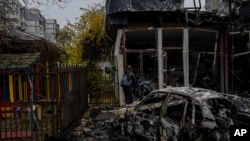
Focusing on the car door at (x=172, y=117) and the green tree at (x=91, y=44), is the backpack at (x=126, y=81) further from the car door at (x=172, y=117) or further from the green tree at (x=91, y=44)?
the green tree at (x=91, y=44)

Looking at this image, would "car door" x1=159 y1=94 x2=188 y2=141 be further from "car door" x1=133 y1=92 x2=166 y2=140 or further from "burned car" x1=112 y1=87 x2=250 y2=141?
"car door" x1=133 y1=92 x2=166 y2=140

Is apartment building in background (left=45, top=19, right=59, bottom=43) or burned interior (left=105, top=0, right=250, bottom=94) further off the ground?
apartment building in background (left=45, top=19, right=59, bottom=43)

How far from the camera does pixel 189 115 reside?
639cm

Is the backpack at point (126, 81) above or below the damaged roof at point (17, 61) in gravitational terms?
below

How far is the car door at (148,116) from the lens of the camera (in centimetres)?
751

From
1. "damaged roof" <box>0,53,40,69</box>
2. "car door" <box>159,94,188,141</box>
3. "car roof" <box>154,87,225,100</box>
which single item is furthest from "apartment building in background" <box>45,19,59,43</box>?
"car roof" <box>154,87,225,100</box>

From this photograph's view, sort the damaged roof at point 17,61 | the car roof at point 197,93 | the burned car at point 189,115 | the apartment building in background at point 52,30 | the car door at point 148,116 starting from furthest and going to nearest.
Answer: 1. the apartment building in background at point 52,30
2. the damaged roof at point 17,61
3. the car door at point 148,116
4. the car roof at point 197,93
5. the burned car at point 189,115

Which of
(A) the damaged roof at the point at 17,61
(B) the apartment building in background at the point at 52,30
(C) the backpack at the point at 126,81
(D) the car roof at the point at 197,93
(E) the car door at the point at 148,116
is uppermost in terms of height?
(B) the apartment building in background at the point at 52,30

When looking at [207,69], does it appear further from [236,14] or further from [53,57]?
[53,57]

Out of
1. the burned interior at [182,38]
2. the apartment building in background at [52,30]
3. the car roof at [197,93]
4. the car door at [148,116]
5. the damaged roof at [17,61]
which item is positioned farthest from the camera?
the apartment building in background at [52,30]

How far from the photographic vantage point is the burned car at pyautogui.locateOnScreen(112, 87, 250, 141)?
5930 mm

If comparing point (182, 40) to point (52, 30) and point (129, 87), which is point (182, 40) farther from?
point (52, 30)

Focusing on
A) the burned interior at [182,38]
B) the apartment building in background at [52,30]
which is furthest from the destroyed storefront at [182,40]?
the apartment building in background at [52,30]

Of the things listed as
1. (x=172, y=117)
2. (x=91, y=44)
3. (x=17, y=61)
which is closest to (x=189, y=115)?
(x=172, y=117)
